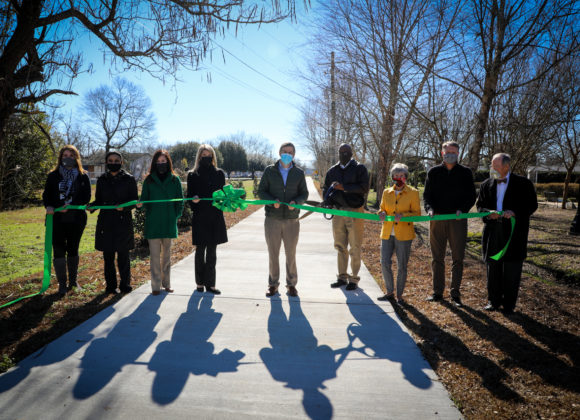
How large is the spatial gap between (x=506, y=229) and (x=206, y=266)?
398cm

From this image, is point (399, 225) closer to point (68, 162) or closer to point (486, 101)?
point (68, 162)

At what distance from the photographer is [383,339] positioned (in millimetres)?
3887

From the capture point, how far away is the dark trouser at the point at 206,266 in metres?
5.33

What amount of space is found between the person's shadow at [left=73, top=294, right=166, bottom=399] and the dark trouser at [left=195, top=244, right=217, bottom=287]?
87 cm

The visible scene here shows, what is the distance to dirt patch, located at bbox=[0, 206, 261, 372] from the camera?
3.65 m

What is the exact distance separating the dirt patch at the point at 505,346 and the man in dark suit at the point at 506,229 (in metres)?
0.31

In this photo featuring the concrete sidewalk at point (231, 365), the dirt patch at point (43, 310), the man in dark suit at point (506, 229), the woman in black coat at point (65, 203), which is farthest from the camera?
the woman in black coat at point (65, 203)

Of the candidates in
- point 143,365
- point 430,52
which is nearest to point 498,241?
point 143,365

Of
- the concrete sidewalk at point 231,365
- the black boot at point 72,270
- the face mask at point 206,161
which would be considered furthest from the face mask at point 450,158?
the black boot at point 72,270

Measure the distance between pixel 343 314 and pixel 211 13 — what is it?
3908 millimetres

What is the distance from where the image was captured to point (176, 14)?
15.0 feet

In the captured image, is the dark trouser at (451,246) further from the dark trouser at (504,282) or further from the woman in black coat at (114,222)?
the woman in black coat at (114,222)

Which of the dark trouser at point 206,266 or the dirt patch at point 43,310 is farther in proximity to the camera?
the dark trouser at point 206,266

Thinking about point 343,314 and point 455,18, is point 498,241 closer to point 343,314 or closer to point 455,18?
point 343,314
